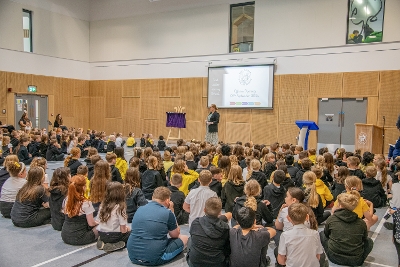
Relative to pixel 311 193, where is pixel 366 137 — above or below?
above

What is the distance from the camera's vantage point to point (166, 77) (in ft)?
60.8

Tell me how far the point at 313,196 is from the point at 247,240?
1757 mm

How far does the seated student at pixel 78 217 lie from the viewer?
14.2 ft

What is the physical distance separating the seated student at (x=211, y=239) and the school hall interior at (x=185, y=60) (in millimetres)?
8660

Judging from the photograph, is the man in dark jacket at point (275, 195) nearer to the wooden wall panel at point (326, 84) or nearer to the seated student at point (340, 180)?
the seated student at point (340, 180)

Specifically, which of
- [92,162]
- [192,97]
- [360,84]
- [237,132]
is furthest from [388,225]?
[192,97]

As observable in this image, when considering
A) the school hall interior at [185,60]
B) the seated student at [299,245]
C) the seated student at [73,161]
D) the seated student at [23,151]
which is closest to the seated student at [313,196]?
the seated student at [299,245]

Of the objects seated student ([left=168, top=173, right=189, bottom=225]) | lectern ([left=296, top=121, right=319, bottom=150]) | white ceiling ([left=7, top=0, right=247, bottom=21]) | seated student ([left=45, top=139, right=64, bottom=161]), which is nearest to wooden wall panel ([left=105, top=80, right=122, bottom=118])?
white ceiling ([left=7, top=0, right=247, bottom=21])

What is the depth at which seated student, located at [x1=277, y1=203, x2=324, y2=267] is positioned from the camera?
326 centimetres

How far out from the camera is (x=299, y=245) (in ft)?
10.7

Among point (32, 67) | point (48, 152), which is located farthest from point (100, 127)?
point (48, 152)

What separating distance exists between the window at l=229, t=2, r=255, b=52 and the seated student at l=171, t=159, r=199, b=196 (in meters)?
11.2

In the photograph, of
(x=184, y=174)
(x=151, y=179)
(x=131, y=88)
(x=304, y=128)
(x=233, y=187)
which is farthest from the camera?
(x=131, y=88)

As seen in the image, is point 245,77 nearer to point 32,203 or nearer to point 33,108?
point 33,108
